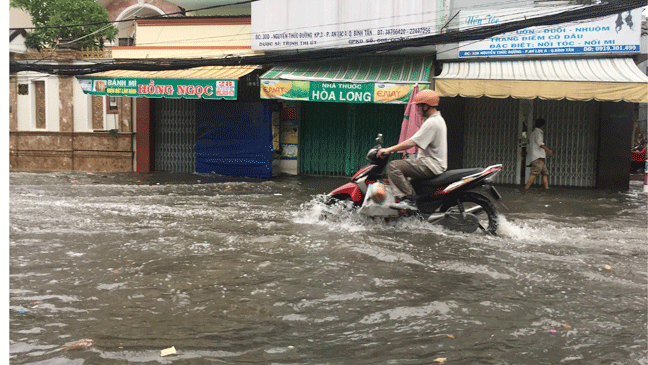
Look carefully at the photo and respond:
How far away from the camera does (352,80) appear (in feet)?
42.3

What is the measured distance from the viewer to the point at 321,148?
15344 millimetres

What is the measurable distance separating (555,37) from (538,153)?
2352 mm

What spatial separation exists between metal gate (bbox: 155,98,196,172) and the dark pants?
405 inches

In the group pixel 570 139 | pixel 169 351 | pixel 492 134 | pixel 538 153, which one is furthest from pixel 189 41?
pixel 169 351

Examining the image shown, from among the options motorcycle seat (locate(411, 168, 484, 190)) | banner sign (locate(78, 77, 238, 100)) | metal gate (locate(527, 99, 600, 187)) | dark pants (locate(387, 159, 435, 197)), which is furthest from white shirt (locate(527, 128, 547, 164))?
dark pants (locate(387, 159, 435, 197))

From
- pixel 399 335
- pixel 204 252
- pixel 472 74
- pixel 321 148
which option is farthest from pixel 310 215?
pixel 321 148

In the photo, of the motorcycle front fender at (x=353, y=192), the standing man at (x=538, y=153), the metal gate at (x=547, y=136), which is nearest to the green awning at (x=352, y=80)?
the metal gate at (x=547, y=136)

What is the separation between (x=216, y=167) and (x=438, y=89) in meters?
6.07

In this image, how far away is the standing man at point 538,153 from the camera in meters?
12.5

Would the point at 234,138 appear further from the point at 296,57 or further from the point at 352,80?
the point at 352,80

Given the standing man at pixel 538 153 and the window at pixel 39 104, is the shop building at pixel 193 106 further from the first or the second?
the standing man at pixel 538 153

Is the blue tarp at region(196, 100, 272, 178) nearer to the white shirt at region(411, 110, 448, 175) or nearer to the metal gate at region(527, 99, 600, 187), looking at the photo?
the metal gate at region(527, 99, 600, 187)

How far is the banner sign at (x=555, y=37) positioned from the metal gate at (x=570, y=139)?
149 cm

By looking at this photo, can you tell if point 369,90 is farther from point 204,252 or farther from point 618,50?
point 204,252
